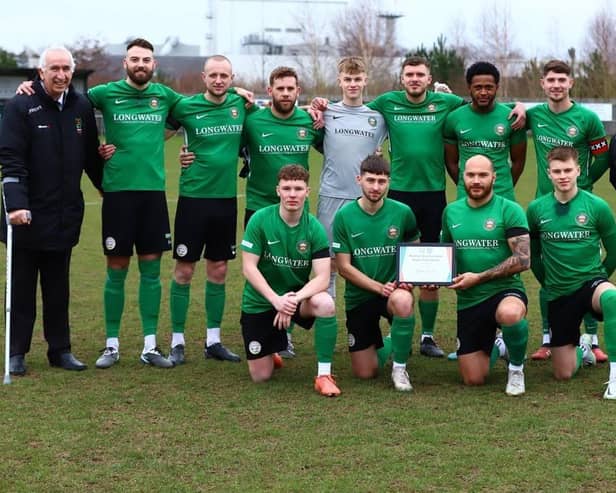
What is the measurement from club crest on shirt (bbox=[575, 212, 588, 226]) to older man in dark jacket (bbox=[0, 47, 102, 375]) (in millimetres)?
3231

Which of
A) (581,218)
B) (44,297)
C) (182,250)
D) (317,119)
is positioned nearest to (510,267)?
(581,218)

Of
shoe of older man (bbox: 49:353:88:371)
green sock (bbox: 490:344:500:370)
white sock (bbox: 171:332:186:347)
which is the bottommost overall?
shoe of older man (bbox: 49:353:88:371)

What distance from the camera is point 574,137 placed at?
7.05 meters

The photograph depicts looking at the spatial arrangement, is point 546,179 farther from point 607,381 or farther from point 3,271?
point 3,271

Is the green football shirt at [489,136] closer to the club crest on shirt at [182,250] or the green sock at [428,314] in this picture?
the green sock at [428,314]

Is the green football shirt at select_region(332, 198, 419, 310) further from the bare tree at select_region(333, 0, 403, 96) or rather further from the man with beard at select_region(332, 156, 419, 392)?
the bare tree at select_region(333, 0, 403, 96)

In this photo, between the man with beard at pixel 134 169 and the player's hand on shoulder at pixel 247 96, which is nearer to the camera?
the man with beard at pixel 134 169

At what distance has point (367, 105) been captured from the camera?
24.3 ft

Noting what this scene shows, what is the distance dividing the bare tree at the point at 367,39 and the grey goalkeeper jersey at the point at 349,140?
50.0 m

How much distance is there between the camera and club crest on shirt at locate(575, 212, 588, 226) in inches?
253

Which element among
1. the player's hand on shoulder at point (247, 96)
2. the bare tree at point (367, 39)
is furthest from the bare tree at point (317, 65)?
the player's hand on shoulder at point (247, 96)

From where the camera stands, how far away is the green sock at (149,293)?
7.10 m

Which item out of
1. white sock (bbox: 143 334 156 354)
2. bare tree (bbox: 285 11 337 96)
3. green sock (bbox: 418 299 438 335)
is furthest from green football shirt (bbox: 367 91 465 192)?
bare tree (bbox: 285 11 337 96)

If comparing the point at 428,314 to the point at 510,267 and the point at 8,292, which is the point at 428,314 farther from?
the point at 8,292
